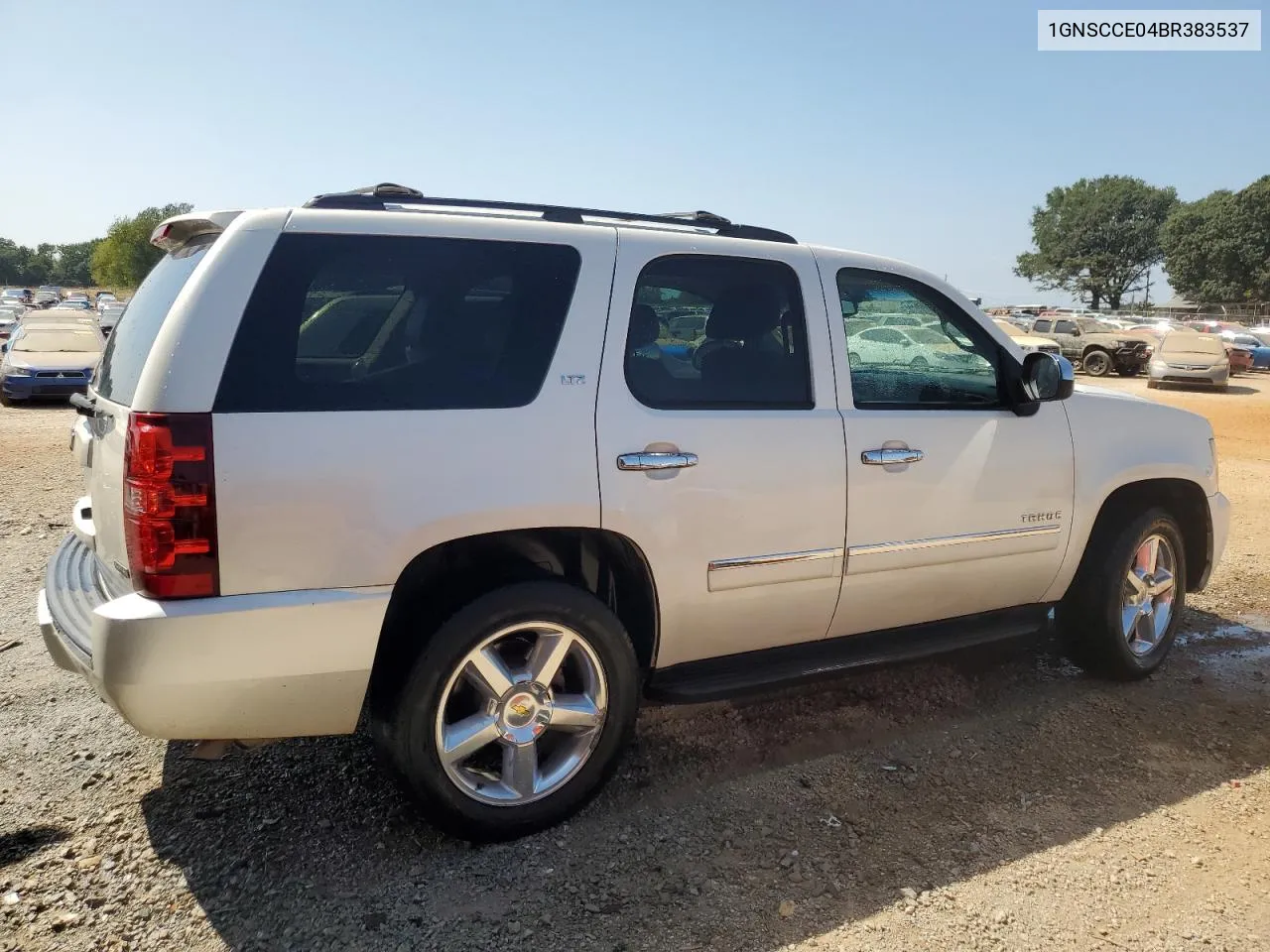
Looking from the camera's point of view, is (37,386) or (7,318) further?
(7,318)

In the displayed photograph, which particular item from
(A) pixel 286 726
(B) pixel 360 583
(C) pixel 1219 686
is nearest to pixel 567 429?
(B) pixel 360 583

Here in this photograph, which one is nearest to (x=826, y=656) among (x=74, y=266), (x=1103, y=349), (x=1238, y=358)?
(x=1103, y=349)

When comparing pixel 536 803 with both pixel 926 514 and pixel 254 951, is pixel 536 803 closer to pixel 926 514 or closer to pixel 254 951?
pixel 254 951

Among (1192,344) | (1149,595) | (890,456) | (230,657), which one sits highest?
(1192,344)

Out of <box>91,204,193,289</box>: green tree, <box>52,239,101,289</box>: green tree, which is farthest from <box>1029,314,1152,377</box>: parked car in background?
<box>52,239,101,289</box>: green tree

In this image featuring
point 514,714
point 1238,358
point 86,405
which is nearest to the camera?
point 514,714

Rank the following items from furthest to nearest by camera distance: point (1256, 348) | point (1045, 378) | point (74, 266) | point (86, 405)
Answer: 1. point (74, 266)
2. point (1256, 348)
3. point (1045, 378)
4. point (86, 405)

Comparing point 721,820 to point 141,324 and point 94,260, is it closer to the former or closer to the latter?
point 141,324

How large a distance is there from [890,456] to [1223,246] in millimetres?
88033

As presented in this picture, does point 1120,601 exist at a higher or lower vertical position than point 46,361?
lower

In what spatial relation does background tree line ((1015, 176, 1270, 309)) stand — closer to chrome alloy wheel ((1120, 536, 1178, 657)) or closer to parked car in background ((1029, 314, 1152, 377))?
parked car in background ((1029, 314, 1152, 377))

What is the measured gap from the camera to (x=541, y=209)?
10.8 ft

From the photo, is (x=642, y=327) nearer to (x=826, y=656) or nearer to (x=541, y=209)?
(x=541, y=209)

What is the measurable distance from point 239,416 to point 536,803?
150cm
